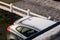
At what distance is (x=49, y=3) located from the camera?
1777 cm

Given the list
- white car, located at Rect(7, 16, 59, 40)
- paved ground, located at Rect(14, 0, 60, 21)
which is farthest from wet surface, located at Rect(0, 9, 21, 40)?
white car, located at Rect(7, 16, 59, 40)

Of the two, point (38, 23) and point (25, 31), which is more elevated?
point (38, 23)

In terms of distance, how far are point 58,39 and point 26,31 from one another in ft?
16.1

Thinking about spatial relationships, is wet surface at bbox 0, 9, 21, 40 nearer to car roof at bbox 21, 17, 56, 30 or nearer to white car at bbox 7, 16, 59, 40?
white car at bbox 7, 16, 59, 40

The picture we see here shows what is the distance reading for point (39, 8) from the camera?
16.9 metres

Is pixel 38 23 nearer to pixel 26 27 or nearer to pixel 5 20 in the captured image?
pixel 26 27

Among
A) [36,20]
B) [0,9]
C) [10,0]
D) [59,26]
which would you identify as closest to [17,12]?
[0,9]

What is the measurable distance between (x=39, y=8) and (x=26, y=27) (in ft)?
27.3

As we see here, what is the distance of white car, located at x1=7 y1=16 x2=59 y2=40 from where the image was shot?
27.7ft

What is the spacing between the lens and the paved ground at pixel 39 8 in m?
15.6

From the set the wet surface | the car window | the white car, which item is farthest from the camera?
the wet surface

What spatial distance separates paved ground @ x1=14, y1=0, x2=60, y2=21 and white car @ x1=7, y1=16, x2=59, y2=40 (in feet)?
20.1

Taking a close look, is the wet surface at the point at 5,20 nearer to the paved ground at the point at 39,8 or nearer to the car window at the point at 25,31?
the paved ground at the point at 39,8

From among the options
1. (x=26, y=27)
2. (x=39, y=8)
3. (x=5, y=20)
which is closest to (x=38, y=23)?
(x=26, y=27)
